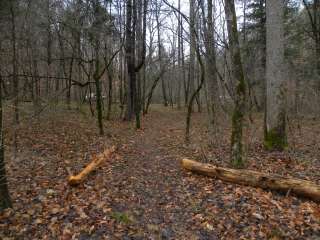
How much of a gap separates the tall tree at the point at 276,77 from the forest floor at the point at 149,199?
607 millimetres

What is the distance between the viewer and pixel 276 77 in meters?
7.56

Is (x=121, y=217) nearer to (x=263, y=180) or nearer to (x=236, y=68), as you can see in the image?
(x=263, y=180)

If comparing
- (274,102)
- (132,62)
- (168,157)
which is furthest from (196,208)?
(132,62)

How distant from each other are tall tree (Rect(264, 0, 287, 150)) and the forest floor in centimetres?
61

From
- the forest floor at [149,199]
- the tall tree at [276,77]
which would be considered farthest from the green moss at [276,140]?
the forest floor at [149,199]

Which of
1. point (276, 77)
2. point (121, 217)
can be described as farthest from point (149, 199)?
point (276, 77)

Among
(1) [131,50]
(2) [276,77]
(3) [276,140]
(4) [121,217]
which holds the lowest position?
(4) [121,217]

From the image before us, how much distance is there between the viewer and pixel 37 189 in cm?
579

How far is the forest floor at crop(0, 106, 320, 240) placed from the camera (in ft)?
13.9

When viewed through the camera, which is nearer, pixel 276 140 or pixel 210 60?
pixel 276 140

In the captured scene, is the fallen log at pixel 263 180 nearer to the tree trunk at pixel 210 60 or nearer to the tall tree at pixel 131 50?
the tree trunk at pixel 210 60

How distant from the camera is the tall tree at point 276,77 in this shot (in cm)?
759

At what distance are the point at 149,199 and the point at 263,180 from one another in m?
2.28

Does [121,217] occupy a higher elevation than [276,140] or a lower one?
lower
